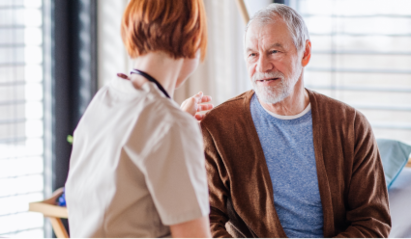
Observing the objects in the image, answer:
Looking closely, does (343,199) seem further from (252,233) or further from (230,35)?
(230,35)

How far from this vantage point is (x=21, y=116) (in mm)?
2484

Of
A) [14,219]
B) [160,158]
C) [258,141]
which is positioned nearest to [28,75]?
[14,219]

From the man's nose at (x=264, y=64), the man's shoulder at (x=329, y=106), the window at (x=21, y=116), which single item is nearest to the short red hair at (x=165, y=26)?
the man's nose at (x=264, y=64)

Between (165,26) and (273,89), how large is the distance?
708 millimetres

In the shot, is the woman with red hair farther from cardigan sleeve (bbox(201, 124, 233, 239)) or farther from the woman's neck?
cardigan sleeve (bbox(201, 124, 233, 239))

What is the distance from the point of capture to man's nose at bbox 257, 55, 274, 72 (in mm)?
1539

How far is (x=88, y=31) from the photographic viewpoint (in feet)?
8.80

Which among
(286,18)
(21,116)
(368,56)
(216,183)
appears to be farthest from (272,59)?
(21,116)

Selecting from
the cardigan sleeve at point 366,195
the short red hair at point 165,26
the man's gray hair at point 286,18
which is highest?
the man's gray hair at point 286,18

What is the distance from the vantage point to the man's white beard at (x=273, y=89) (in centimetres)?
155

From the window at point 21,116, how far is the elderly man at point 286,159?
1.42m

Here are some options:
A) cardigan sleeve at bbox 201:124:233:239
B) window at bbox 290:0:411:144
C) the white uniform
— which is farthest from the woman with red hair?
window at bbox 290:0:411:144

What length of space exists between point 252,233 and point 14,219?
161 cm

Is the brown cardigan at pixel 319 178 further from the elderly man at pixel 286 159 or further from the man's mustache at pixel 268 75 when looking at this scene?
the man's mustache at pixel 268 75
